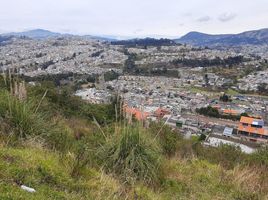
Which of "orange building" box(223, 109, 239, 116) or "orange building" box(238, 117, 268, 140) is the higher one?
"orange building" box(238, 117, 268, 140)

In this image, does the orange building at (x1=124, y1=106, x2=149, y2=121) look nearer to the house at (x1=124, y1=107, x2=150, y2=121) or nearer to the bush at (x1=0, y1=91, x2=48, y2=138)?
the house at (x1=124, y1=107, x2=150, y2=121)

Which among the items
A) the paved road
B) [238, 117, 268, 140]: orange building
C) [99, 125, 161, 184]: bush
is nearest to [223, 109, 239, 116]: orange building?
the paved road

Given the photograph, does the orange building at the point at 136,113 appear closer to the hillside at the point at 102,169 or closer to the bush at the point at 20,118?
the hillside at the point at 102,169

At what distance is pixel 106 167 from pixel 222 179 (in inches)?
58.5

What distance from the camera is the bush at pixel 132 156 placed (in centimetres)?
367

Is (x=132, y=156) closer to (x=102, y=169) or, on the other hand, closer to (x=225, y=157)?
(x=102, y=169)

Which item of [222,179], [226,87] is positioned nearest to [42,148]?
[222,179]

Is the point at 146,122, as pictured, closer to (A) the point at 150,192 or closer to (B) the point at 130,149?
(B) the point at 130,149

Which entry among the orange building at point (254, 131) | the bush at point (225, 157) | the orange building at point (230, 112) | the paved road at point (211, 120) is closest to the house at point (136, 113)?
the bush at point (225, 157)

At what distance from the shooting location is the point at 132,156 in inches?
145

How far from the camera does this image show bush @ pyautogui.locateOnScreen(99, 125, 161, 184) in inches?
145

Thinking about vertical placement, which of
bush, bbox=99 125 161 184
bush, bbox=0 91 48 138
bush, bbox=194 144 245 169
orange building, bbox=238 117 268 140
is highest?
bush, bbox=0 91 48 138

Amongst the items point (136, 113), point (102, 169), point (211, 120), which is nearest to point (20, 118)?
point (102, 169)

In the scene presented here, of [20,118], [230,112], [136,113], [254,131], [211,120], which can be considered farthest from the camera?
[230,112]
